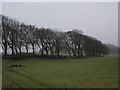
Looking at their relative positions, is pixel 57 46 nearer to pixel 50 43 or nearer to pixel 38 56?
pixel 50 43

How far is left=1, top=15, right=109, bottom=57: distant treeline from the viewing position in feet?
279

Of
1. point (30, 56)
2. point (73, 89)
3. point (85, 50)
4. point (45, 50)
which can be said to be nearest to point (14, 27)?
point (30, 56)

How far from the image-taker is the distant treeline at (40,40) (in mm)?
84938

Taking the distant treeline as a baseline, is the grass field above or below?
below

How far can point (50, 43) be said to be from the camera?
103 m

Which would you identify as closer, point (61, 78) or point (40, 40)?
point (61, 78)

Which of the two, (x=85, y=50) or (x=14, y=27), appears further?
(x=85, y=50)

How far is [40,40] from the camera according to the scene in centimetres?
9875

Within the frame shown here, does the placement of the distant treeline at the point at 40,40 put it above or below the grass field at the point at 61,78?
above

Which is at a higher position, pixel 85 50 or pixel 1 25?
pixel 1 25

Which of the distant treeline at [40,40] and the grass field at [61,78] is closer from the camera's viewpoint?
the grass field at [61,78]

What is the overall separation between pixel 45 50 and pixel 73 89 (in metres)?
81.4

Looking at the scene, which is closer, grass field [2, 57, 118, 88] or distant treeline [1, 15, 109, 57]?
grass field [2, 57, 118, 88]

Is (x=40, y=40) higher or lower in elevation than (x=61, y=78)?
higher
